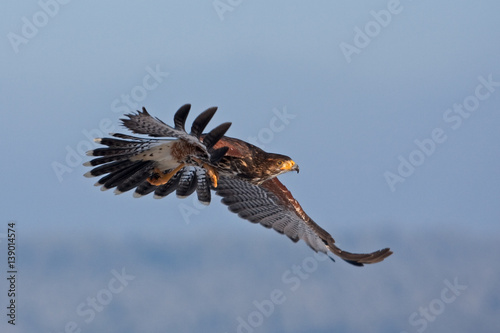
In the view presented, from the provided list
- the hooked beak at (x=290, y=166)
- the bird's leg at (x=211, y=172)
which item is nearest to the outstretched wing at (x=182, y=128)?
the bird's leg at (x=211, y=172)

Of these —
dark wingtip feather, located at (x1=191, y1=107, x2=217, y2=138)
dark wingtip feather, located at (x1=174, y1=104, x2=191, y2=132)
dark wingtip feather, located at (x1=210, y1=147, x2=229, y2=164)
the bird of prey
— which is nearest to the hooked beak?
the bird of prey

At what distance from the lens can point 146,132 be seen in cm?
1351

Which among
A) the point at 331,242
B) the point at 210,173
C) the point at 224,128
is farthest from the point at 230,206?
the point at 224,128

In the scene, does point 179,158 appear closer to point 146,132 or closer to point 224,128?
point 146,132

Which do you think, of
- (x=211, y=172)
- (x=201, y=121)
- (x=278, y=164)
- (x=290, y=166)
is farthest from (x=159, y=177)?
(x=201, y=121)

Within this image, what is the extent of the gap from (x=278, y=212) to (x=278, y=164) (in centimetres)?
89

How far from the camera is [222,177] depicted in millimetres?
15820

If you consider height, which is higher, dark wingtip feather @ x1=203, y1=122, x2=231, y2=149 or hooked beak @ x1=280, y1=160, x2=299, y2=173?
dark wingtip feather @ x1=203, y1=122, x2=231, y2=149

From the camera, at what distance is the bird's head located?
15195 mm

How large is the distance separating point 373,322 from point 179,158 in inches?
7318

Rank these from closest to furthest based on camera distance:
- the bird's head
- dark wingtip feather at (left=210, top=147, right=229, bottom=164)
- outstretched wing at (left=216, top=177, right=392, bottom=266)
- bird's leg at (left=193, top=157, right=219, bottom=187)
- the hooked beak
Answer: dark wingtip feather at (left=210, top=147, right=229, bottom=164) → outstretched wing at (left=216, top=177, right=392, bottom=266) → bird's leg at (left=193, top=157, right=219, bottom=187) → the bird's head → the hooked beak

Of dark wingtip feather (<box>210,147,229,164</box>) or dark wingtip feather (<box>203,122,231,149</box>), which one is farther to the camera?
dark wingtip feather (<box>210,147,229,164</box>)

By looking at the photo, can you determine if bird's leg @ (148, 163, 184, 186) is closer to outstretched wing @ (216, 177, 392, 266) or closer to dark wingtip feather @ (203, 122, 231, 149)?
outstretched wing @ (216, 177, 392, 266)

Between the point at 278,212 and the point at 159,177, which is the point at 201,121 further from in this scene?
the point at 278,212
